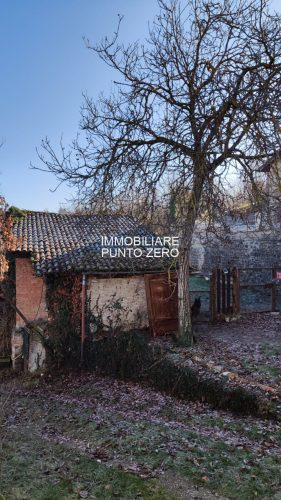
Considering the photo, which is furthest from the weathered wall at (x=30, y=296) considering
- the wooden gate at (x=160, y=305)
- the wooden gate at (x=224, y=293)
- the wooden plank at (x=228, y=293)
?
the wooden plank at (x=228, y=293)

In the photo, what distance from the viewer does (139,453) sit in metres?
5.12

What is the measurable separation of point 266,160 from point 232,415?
579 cm

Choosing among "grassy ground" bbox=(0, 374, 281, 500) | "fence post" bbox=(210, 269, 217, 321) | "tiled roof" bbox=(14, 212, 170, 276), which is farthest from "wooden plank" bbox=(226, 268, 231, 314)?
"grassy ground" bbox=(0, 374, 281, 500)

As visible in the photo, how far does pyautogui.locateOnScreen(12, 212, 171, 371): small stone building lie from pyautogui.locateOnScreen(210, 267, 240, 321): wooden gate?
2118mm

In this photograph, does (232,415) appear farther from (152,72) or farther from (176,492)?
(152,72)

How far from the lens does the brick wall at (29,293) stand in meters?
12.8

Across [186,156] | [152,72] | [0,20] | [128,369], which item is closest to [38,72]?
[0,20]

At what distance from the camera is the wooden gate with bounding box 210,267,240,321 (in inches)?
526

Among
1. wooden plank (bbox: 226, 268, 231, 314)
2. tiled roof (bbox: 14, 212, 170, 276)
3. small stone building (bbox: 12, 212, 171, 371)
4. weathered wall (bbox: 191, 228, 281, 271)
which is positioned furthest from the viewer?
weathered wall (bbox: 191, 228, 281, 271)

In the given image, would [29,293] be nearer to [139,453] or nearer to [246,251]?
[139,453]

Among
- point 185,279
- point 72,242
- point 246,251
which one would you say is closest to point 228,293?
point 185,279

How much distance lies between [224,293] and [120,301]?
384 centimetres

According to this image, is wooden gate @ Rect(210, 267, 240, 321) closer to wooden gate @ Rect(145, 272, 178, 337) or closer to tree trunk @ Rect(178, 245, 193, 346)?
wooden gate @ Rect(145, 272, 178, 337)

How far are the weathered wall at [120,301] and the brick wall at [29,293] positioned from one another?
6.10 feet
